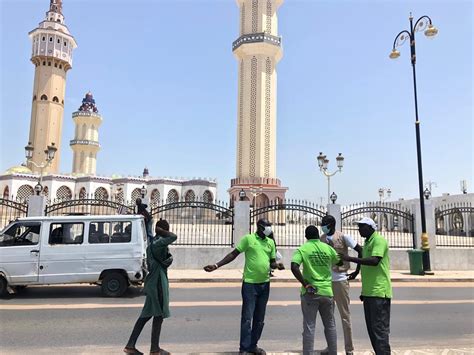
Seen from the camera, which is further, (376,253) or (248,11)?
(248,11)

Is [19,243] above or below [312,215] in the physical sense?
below

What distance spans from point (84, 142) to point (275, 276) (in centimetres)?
7088

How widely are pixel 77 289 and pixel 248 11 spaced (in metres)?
44.3

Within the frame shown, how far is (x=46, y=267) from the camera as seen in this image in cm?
923

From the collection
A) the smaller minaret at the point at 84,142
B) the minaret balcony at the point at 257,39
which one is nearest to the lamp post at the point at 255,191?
the minaret balcony at the point at 257,39

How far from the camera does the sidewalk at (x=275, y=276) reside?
12.6 meters

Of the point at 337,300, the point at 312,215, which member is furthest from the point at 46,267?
the point at 312,215

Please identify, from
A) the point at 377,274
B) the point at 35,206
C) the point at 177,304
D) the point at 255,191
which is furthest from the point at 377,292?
the point at 255,191

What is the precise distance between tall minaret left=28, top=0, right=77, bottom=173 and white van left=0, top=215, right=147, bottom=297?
2574 inches

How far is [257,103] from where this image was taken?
1810 inches

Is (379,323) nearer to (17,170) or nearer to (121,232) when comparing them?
(121,232)

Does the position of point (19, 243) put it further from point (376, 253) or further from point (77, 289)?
point (376, 253)

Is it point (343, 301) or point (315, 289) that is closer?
point (315, 289)

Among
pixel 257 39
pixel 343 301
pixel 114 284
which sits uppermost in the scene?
pixel 257 39
